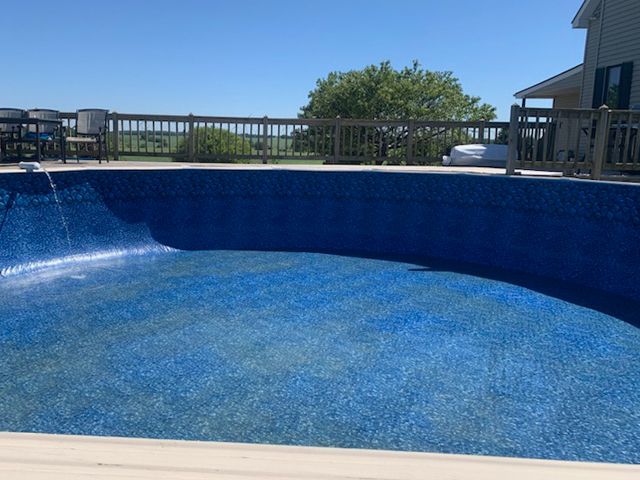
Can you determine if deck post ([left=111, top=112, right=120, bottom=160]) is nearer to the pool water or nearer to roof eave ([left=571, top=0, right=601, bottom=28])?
the pool water

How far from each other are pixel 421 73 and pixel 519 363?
24.7 m

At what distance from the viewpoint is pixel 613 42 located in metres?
12.8

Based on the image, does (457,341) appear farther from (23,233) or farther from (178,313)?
(23,233)

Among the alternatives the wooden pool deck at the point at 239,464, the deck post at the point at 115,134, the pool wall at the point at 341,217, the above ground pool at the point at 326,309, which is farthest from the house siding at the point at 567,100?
the wooden pool deck at the point at 239,464

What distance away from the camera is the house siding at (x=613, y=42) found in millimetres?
11734

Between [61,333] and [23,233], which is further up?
[23,233]

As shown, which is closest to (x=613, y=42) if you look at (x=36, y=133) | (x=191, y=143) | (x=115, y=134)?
(x=191, y=143)

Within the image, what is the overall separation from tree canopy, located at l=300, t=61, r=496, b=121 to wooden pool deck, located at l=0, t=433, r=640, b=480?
2437 centimetres

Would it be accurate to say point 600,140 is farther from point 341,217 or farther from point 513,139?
point 341,217

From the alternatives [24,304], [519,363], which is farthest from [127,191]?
Answer: [519,363]

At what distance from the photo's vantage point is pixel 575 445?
7.90 ft

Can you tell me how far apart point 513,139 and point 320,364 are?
17.1 ft

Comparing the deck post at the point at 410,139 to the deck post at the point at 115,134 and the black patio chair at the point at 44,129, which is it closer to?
the deck post at the point at 115,134

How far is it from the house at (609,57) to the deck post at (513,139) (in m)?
5.97
